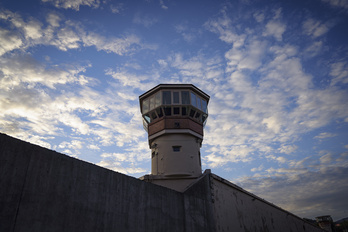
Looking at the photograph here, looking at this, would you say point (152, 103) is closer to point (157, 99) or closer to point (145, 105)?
point (157, 99)

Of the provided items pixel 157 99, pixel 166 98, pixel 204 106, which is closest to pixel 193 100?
pixel 204 106

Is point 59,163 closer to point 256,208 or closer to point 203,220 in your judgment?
point 203,220

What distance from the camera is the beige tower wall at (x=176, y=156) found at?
64.8ft

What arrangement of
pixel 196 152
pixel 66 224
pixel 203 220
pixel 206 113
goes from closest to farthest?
pixel 66 224 < pixel 203 220 < pixel 196 152 < pixel 206 113

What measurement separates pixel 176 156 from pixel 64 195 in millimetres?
13237

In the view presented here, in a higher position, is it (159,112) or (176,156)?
(159,112)

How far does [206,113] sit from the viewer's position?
24.2m

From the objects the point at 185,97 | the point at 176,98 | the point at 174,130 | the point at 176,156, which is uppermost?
the point at 185,97

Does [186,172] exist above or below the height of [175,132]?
below

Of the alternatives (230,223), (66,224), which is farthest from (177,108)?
(66,224)

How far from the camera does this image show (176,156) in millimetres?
20203

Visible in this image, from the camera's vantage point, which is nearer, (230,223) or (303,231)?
(230,223)

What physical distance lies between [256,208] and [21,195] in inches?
748

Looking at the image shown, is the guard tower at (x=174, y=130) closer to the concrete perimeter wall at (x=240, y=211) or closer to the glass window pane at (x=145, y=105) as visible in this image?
the glass window pane at (x=145, y=105)
